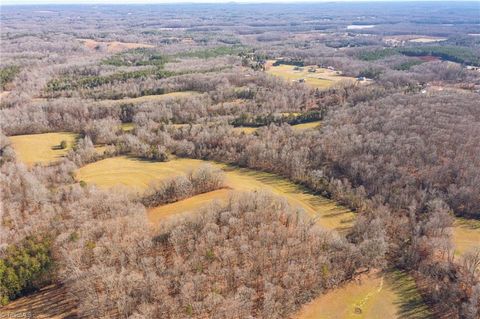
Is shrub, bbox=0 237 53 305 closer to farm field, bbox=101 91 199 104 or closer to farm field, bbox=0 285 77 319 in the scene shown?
farm field, bbox=0 285 77 319

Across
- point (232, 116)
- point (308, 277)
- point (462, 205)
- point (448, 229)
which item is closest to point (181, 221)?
point (308, 277)

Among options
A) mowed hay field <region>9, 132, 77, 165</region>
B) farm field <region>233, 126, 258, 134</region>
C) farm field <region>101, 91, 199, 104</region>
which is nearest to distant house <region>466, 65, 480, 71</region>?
farm field <region>233, 126, 258, 134</region>

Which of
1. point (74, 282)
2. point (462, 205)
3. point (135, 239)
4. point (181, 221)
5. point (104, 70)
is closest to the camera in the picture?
point (74, 282)

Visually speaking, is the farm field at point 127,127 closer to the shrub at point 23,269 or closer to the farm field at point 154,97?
the farm field at point 154,97

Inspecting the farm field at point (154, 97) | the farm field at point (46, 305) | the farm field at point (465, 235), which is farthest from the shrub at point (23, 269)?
the farm field at point (154, 97)

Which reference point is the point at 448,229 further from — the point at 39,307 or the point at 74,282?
the point at 39,307

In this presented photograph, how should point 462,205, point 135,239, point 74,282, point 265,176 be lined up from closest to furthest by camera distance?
point 74,282 < point 135,239 < point 462,205 < point 265,176
